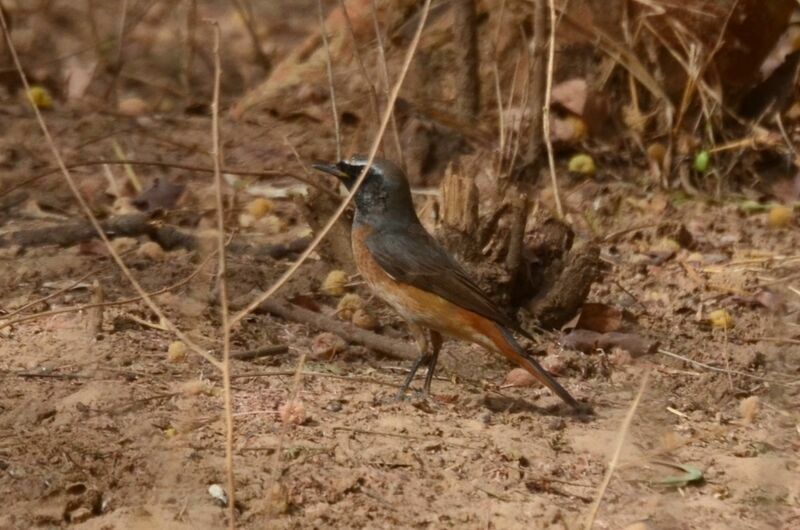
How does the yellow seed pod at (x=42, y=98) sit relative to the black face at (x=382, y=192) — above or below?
below

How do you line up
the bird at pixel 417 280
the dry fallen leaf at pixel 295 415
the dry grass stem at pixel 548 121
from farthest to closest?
the dry grass stem at pixel 548 121 → the bird at pixel 417 280 → the dry fallen leaf at pixel 295 415

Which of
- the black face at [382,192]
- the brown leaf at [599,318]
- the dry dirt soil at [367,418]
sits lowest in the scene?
the dry dirt soil at [367,418]

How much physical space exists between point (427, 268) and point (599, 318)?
1219 mm

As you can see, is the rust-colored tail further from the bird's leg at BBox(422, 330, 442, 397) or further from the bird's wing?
the bird's leg at BBox(422, 330, 442, 397)

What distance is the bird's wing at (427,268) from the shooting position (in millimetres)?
6637

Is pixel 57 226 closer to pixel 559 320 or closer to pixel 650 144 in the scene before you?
pixel 559 320

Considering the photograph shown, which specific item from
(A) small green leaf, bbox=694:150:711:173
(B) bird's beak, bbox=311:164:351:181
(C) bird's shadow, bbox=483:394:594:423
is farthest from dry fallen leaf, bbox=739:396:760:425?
(A) small green leaf, bbox=694:150:711:173

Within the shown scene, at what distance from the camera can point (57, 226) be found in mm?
8219

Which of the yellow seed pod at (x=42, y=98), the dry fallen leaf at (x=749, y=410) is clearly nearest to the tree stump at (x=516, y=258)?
the dry fallen leaf at (x=749, y=410)

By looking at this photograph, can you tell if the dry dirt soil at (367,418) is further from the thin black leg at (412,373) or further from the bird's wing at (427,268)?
the bird's wing at (427,268)

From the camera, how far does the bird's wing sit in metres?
6.64

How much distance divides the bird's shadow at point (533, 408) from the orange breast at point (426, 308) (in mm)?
282

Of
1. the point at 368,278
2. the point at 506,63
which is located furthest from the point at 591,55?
the point at 368,278

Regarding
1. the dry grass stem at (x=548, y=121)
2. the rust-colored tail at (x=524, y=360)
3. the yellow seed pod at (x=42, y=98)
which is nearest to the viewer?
the rust-colored tail at (x=524, y=360)
